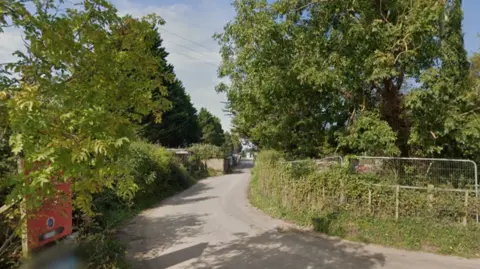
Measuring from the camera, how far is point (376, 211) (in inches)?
360

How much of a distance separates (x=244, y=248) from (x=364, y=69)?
590cm

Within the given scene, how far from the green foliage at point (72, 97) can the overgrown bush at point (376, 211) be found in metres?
7.29

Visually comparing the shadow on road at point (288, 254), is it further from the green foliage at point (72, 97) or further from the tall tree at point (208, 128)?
the tall tree at point (208, 128)

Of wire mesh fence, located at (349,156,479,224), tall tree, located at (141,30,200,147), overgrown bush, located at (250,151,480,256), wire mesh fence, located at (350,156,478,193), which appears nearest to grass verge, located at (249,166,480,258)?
overgrown bush, located at (250,151,480,256)

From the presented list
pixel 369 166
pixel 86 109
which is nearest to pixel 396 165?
pixel 369 166

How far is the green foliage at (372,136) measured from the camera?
924 cm

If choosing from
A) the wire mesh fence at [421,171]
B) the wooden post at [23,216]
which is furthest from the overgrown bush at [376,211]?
the wooden post at [23,216]

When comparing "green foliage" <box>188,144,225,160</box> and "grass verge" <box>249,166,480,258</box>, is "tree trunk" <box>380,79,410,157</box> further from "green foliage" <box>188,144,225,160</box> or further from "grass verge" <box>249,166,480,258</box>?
"green foliage" <box>188,144,225,160</box>

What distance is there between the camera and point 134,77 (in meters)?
3.46

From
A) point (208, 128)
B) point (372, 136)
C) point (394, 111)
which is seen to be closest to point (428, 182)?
point (372, 136)

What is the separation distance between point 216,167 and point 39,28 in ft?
93.5

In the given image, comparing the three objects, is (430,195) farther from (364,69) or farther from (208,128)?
(208,128)

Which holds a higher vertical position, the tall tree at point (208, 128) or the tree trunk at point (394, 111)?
the tall tree at point (208, 128)

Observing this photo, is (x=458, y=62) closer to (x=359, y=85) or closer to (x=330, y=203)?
(x=359, y=85)
